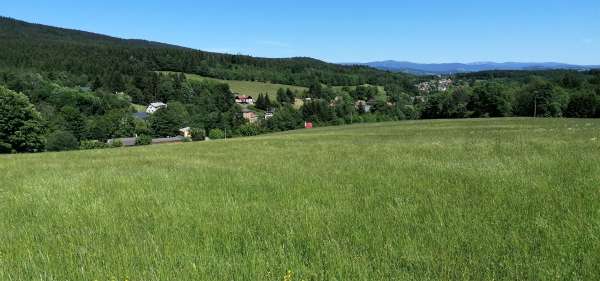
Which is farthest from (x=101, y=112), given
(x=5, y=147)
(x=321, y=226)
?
(x=321, y=226)

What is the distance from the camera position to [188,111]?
146000mm

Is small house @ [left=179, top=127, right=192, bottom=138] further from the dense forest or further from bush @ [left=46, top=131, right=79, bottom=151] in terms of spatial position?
bush @ [left=46, top=131, right=79, bottom=151]

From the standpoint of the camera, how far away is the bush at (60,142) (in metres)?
83.1

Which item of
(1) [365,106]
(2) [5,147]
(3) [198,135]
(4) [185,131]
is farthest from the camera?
(1) [365,106]

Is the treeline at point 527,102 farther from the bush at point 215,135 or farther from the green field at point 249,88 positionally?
the green field at point 249,88

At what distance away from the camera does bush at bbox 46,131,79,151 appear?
273ft

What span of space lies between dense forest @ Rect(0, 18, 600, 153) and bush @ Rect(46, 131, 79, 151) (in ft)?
0.70

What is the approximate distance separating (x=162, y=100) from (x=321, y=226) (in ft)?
584

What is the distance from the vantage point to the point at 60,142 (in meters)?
85.2

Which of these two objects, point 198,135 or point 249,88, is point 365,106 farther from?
point 198,135

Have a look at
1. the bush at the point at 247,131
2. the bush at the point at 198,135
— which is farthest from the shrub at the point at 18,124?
the bush at the point at 247,131

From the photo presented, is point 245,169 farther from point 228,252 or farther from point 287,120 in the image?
point 287,120

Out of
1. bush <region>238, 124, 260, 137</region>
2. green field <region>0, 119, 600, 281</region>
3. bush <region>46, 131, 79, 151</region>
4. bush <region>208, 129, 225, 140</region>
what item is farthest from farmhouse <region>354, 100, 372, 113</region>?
green field <region>0, 119, 600, 281</region>

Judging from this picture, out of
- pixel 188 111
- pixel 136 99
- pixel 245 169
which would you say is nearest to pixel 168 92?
pixel 136 99
